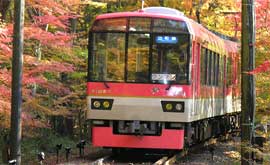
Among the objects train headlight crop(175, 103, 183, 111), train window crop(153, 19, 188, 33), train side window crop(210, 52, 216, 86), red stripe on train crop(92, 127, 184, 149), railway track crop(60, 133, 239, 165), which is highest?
train window crop(153, 19, 188, 33)

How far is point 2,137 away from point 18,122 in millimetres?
7390

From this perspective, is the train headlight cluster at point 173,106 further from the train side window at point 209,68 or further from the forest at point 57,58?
the train side window at point 209,68

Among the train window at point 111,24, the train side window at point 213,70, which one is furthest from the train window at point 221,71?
the train window at point 111,24

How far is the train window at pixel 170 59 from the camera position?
12484 mm

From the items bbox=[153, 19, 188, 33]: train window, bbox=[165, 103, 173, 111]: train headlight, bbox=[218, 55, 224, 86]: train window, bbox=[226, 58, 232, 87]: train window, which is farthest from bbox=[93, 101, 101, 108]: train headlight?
bbox=[226, 58, 232, 87]: train window

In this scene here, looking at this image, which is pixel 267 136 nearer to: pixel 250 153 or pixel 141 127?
pixel 250 153

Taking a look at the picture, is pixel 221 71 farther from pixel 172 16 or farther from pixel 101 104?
pixel 101 104

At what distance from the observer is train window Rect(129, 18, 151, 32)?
500 inches

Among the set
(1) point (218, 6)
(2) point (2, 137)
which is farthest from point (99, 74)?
(1) point (218, 6)

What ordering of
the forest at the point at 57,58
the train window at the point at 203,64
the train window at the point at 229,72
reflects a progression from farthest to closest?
the train window at the point at 229,72, the train window at the point at 203,64, the forest at the point at 57,58

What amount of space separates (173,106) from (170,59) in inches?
43.1

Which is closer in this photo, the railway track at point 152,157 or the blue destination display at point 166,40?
the railway track at point 152,157

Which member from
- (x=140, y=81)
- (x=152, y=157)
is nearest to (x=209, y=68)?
(x=152, y=157)

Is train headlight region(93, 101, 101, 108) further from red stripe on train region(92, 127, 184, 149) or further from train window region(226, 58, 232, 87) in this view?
train window region(226, 58, 232, 87)
